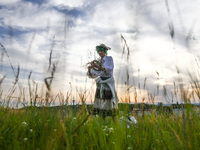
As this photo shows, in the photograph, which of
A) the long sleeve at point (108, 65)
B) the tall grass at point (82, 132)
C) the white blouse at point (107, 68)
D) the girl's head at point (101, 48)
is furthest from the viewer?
the girl's head at point (101, 48)

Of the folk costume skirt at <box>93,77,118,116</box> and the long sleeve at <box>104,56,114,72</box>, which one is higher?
the long sleeve at <box>104,56,114,72</box>

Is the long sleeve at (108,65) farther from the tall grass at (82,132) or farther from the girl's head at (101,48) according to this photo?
the tall grass at (82,132)

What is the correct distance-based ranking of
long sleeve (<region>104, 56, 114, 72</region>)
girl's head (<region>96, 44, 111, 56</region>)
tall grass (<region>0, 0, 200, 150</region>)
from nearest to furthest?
tall grass (<region>0, 0, 200, 150</region>)
long sleeve (<region>104, 56, 114, 72</region>)
girl's head (<region>96, 44, 111, 56</region>)

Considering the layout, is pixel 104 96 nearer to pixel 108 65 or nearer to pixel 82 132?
pixel 108 65

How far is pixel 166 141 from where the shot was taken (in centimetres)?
198

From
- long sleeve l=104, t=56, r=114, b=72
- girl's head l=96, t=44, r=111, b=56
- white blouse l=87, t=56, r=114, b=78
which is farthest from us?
girl's head l=96, t=44, r=111, b=56

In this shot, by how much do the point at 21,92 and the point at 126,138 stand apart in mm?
2231

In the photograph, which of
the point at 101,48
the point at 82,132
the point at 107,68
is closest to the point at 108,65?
the point at 107,68

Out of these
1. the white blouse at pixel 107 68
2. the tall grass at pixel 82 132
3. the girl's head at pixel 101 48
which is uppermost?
the girl's head at pixel 101 48

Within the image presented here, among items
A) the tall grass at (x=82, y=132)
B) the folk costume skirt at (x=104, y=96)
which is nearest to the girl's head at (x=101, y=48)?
the folk costume skirt at (x=104, y=96)

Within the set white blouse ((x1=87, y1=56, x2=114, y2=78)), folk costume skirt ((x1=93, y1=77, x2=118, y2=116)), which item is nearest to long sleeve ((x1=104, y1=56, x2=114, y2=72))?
white blouse ((x1=87, y1=56, x2=114, y2=78))

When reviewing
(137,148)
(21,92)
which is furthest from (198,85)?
(21,92)

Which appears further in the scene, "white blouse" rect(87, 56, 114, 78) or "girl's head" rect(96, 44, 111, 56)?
"girl's head" rect(96, 44, 111, 56)

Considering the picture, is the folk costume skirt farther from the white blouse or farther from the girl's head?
the girl's head
